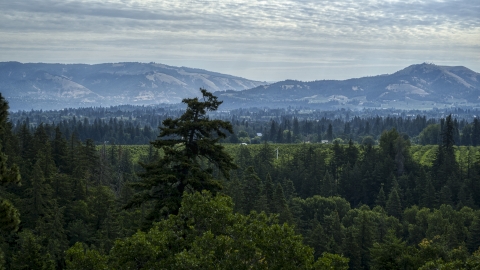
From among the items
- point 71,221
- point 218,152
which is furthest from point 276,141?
point 218,152

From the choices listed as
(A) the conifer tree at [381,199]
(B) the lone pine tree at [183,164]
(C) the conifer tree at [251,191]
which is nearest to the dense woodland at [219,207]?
(B) the lone pine tree at [183,164]

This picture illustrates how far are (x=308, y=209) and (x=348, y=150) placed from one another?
1109 inches

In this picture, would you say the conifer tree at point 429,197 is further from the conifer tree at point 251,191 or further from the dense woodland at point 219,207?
the conifer tree at point 251,191

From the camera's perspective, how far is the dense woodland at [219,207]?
1888 cm

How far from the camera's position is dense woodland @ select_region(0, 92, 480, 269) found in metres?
18.9

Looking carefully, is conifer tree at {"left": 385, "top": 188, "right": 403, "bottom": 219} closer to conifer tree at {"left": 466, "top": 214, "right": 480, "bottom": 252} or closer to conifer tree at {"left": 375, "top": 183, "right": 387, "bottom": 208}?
conifer tree at {"left": 375, "top": 183, "right": 387, "bottom": 208}

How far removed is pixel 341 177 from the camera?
94.2m

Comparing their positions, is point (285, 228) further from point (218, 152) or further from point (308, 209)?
point (308, 209)

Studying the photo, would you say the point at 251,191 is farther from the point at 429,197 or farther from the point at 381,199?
the point at 429,197

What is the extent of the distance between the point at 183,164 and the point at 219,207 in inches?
196

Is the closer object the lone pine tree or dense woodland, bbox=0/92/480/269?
dense woodland, bbox=0/92/480/269

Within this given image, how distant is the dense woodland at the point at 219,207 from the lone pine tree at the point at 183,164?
67 millimetres

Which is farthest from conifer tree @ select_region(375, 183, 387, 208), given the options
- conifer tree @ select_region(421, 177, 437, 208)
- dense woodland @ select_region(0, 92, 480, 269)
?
conifer tree @ select_region(421, 177, 437, 208)

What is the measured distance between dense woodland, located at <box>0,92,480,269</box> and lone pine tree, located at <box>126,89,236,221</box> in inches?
2.6
